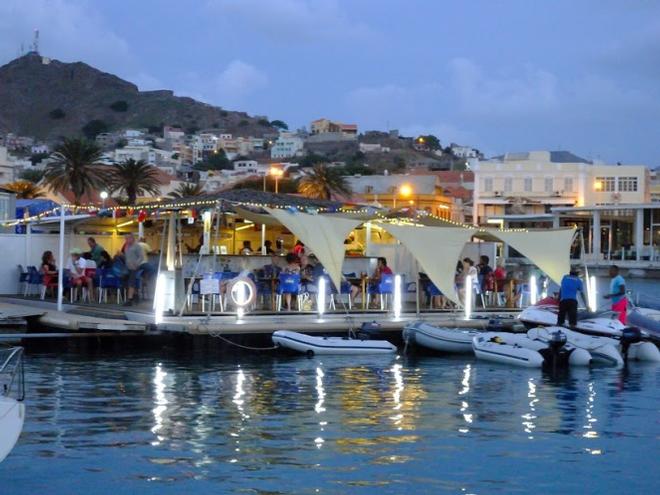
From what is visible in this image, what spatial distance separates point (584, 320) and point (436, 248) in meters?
3.79

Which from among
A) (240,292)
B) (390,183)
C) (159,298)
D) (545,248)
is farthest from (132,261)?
(390,183)

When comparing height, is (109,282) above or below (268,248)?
below

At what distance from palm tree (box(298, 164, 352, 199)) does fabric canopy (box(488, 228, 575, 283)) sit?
170ft

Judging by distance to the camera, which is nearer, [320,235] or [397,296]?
[320,235]

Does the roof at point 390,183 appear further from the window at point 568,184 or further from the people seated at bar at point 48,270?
the people seated at bar at point 48,270

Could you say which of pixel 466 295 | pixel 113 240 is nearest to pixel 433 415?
pixel 466 295

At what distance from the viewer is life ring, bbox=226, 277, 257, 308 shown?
24594mm

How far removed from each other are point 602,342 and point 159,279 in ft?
31.2

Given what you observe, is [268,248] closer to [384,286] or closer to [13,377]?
[384,286]

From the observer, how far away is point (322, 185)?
80.2 m

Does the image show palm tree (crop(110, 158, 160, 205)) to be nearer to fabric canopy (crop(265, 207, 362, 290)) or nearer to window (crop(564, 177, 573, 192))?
window (crop(564, 177, 573, 192))

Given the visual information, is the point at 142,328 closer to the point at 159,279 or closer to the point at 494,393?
the point at 159,279

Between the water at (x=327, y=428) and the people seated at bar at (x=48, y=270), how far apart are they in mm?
6671

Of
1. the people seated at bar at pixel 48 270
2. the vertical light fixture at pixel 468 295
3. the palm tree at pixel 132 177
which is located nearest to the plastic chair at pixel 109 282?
the people seated at bar at pixel 48 270
